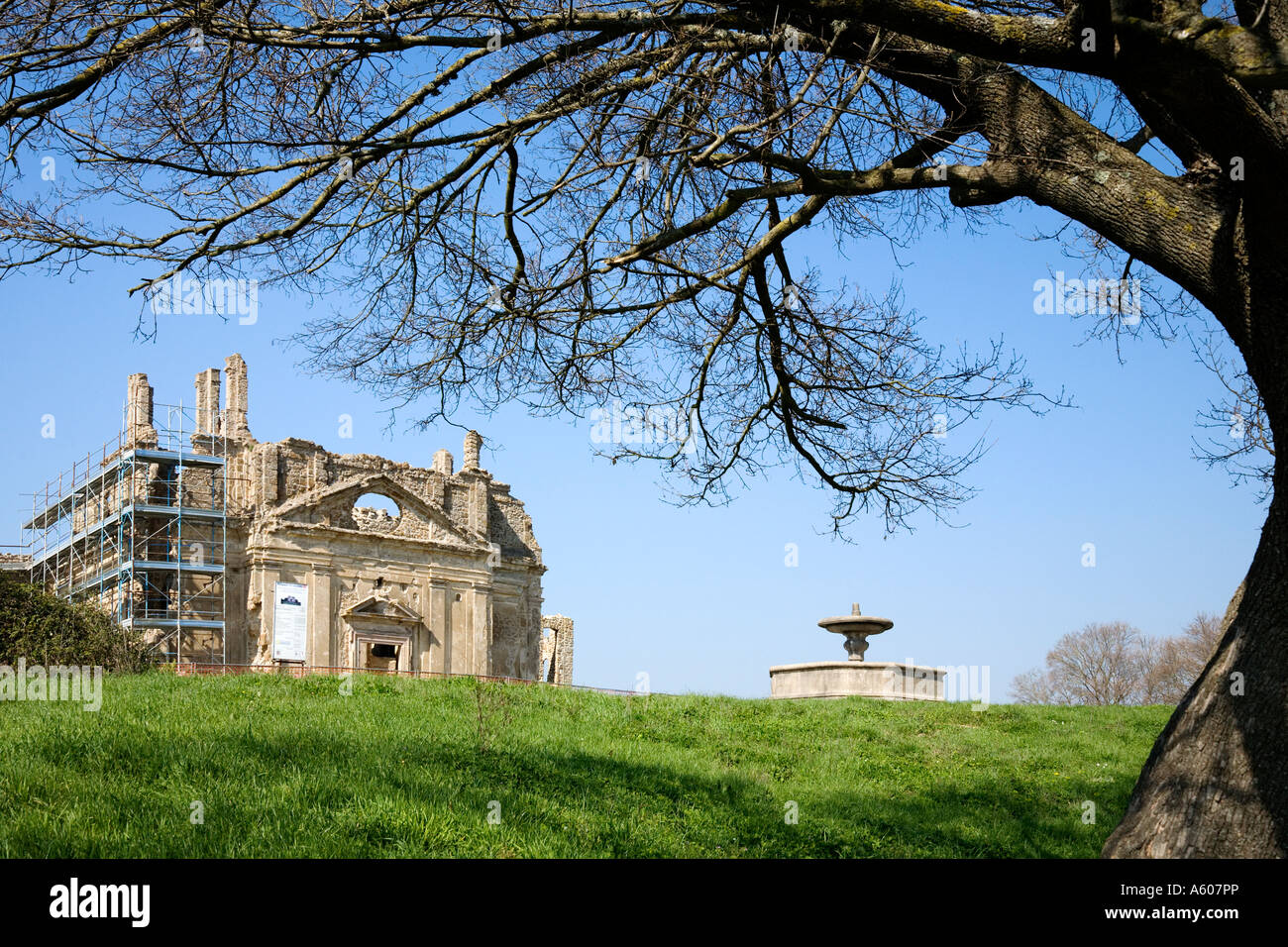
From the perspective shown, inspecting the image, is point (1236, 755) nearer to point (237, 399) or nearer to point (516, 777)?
point (516, 777)

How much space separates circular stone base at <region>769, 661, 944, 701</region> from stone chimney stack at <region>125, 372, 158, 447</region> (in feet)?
64.3

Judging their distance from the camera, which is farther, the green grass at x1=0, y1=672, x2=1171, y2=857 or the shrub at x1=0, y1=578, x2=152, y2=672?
the shrub at x1=0, y1=578, x2=152, y2=672

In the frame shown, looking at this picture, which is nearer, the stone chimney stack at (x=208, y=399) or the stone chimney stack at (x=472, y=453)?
the stone chimney stack at (x=208, y=399)

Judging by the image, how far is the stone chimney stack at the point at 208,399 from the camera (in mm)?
34375

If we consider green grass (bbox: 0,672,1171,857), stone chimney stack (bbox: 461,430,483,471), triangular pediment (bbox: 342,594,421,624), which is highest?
stone chimney stack (bbox: 461,430,483,471)

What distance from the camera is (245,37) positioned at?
6.54m

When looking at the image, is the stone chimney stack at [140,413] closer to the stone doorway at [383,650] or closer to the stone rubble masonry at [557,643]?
the stone doorway at [383,650]

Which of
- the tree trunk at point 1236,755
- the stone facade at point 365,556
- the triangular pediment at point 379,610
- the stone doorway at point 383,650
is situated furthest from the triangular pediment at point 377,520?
the tree trunk at point 1236,755

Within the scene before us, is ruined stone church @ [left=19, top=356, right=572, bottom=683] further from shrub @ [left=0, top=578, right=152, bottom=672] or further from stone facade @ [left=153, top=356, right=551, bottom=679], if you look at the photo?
shrub @ [left=0, top=578, right=152, bottom=672]

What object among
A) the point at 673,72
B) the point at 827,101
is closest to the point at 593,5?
the point at 673,72

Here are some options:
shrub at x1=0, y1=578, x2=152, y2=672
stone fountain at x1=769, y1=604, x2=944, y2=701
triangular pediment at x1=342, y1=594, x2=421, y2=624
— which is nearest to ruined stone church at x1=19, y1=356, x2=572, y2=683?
triangular pediment at x1=342, y1=594, x2=421, y2=624

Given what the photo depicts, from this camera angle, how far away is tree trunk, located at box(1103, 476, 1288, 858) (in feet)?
18.9

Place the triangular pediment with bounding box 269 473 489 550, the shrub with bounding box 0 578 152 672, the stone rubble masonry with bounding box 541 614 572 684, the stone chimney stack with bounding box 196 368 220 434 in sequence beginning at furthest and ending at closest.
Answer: the stone rubble masonry with bounding box 541 614 572 684 → the stone chimney stack with bounding box 196 368 220 434 → the triangular pediment with bounding box 269 473 489 550 → the shrub with bounding box 0 578 152 672

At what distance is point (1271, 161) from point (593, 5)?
159 inches
